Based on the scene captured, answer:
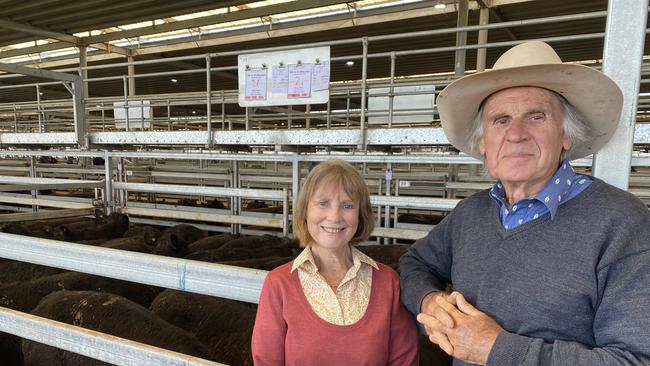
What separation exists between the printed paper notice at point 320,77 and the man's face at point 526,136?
2.33 metres

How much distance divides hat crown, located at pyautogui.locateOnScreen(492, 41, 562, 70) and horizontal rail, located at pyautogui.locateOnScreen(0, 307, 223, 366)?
49.4 inches

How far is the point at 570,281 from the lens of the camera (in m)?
0.98

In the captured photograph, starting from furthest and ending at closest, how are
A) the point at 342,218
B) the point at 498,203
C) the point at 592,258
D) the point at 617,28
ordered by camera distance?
the point at 342,218 < the point at 498,203 < the point at 617,28 < the point at 592,258

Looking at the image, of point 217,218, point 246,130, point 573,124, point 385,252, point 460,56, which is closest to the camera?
point 573,124

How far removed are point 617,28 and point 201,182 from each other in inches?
404

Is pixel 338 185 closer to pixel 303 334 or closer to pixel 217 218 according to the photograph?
pixel 303 334

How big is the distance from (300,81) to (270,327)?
265 cm

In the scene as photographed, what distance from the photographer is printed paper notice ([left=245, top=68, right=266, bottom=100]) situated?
12.0 ft

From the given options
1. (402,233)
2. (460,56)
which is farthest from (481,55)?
(402,233)

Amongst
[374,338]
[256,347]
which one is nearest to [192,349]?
[256,347]

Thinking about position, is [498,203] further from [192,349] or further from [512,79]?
[192,349]

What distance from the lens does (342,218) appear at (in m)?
1.37

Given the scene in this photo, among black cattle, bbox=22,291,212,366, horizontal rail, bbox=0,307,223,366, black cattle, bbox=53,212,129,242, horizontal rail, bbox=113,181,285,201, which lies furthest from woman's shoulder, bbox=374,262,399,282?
black cattle, bbox=53,212,129,242

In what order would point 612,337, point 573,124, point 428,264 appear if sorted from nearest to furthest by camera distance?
1. point 612,337
2. point 573,124
3. point 428,264
